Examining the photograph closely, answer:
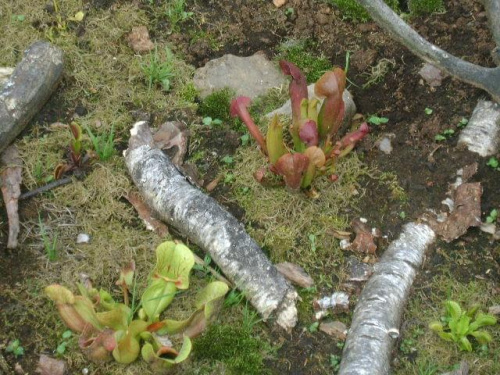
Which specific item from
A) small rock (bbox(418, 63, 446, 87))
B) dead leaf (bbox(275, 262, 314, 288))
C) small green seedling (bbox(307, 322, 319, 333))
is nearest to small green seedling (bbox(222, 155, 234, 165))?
dead leaf (bbox(275, 262, 314, 288))

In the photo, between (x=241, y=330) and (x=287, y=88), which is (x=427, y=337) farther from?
(x=287, y=88)

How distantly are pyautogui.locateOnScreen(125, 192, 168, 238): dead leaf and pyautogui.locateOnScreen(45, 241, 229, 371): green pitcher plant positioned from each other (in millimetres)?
378

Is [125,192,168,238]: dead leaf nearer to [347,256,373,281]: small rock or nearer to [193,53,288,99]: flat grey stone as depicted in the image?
[193,53,288,99]: flat grey stone

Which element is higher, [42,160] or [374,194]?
[42,160]

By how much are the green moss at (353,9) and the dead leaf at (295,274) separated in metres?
1.90

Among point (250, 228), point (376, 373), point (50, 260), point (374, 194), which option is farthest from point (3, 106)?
point (376, 373)

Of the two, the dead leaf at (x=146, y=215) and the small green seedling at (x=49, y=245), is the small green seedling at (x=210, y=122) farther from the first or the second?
the small green seedling at (x=49, y=245)

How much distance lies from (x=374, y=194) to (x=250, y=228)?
0.76m

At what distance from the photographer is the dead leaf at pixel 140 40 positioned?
15.2ft

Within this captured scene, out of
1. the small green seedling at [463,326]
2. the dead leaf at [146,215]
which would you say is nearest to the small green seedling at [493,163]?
the small green seedling at [463,326]

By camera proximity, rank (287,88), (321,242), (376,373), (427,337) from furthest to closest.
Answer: (287,88) < (321,242) < (427,337) < (376,373)

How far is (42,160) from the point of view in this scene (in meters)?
4.10

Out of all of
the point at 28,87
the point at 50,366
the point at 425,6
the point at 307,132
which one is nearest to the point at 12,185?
the point at 28,87

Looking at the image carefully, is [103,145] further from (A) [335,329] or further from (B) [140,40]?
(A) [335,329]
